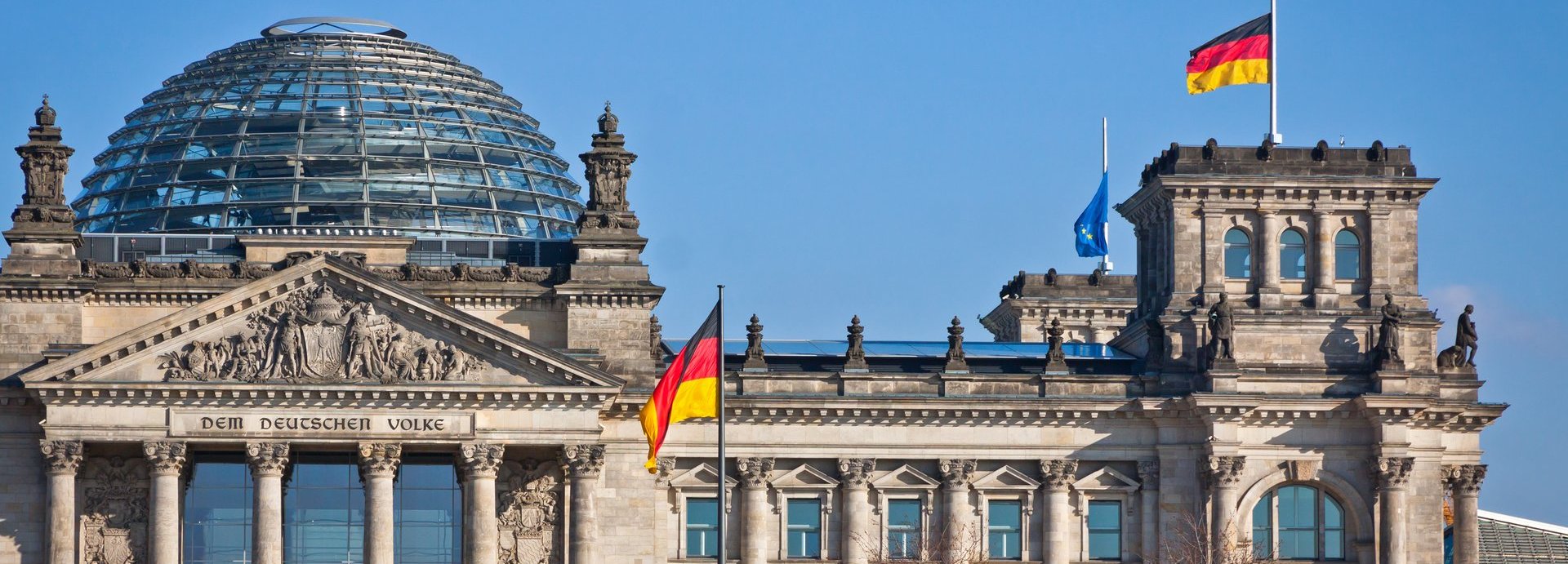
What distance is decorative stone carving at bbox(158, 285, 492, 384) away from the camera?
92.4 metres

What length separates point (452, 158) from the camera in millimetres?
109875

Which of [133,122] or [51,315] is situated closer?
[51,315]

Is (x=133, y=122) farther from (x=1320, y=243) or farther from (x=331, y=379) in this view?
(x=1320, y=243)

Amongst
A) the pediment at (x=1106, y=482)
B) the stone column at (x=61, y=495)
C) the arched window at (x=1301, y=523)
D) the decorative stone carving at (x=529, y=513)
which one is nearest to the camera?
the stone column at (x=61, y=495)

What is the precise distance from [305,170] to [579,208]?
10.7 m

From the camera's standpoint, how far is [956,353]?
100000 mm

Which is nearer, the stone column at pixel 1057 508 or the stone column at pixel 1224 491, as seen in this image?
the stone column at pixel 1224 491

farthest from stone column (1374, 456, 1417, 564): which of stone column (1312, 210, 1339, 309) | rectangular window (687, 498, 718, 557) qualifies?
rectangular window (687, 498, 718, 557)

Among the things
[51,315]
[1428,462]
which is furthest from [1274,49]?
[51,315]

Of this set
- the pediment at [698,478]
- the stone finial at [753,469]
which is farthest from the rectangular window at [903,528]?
the pediment at [698,478]

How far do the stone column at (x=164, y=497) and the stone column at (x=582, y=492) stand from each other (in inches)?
445

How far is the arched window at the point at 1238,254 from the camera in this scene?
101 m

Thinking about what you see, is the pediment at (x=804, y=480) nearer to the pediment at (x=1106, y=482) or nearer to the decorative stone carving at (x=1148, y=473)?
the pediment at (x=1106, y=482)

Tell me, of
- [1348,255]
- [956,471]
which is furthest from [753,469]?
[1348,255]
